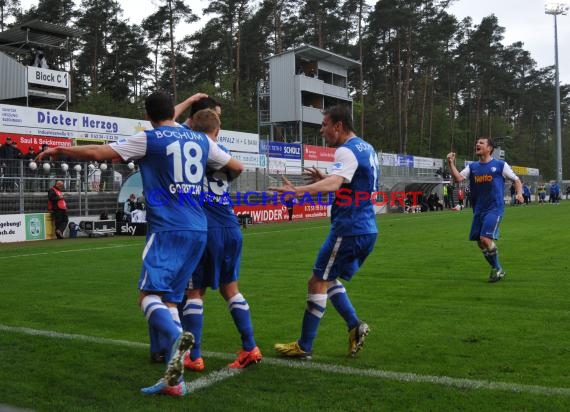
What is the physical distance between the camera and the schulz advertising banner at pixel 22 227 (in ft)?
64.1

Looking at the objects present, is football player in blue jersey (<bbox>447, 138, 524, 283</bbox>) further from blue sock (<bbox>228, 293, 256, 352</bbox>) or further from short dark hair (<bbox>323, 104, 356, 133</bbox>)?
blue sock (<bbox>228, 293, 256, 352</bbox>)

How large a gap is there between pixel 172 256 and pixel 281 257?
9416mm

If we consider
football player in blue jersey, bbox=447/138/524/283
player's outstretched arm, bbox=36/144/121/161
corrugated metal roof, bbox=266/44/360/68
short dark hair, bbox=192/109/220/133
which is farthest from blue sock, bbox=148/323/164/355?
corrugated metal roof, bbox=266/44/360/68

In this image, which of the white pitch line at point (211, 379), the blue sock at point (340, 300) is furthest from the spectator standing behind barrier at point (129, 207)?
the white pitch line at point (211, 379)

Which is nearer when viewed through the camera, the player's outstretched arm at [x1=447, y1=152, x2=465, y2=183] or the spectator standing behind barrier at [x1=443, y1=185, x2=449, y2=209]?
the player's outstretched arm at [x1=447, y1=152, x2=465, y2=183]

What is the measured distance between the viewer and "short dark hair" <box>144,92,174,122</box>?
4.30 metres

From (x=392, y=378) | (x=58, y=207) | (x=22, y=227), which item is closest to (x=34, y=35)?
(x=58, y=207)

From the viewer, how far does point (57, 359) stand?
502 centimetres

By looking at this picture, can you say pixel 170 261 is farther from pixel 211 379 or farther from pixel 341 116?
pixel 341 116

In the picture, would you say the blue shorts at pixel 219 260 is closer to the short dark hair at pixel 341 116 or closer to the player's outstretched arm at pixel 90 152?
the player's outstretched arm at pixel 90 152

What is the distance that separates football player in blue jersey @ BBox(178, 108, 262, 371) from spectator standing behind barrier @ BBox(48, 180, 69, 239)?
1671cm

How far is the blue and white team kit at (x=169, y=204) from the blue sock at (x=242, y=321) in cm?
68

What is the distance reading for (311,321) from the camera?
5.11 metres

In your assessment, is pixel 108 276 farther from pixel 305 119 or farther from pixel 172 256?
pixel 305 119
